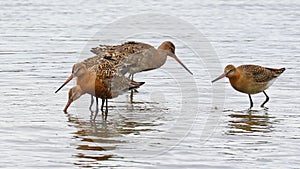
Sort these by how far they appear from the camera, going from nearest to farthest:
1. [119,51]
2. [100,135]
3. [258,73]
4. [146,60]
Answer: [100,135] < [258,73] < [119,51] < [146,60]

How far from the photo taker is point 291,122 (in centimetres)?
967

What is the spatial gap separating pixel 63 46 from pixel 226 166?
9263 millimetres

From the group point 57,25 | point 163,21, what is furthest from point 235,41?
point 57,25

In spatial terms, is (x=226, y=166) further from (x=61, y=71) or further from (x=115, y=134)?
(x=61, y=71)

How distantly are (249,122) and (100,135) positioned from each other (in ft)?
6.73

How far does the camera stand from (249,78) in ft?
36.2

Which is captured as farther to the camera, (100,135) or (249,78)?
(249,78)

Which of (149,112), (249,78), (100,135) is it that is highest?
(249,78)

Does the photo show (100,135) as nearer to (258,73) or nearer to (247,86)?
(247,86)

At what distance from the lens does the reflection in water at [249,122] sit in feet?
30.8

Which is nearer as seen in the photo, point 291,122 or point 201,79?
point 291,122

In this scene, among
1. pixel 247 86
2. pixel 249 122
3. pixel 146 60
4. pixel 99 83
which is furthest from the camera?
pixel 146 60

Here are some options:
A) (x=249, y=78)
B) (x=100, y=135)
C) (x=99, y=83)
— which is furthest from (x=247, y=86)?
(x=100, y=135)

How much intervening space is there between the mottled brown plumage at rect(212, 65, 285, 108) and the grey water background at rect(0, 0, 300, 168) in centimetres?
25
